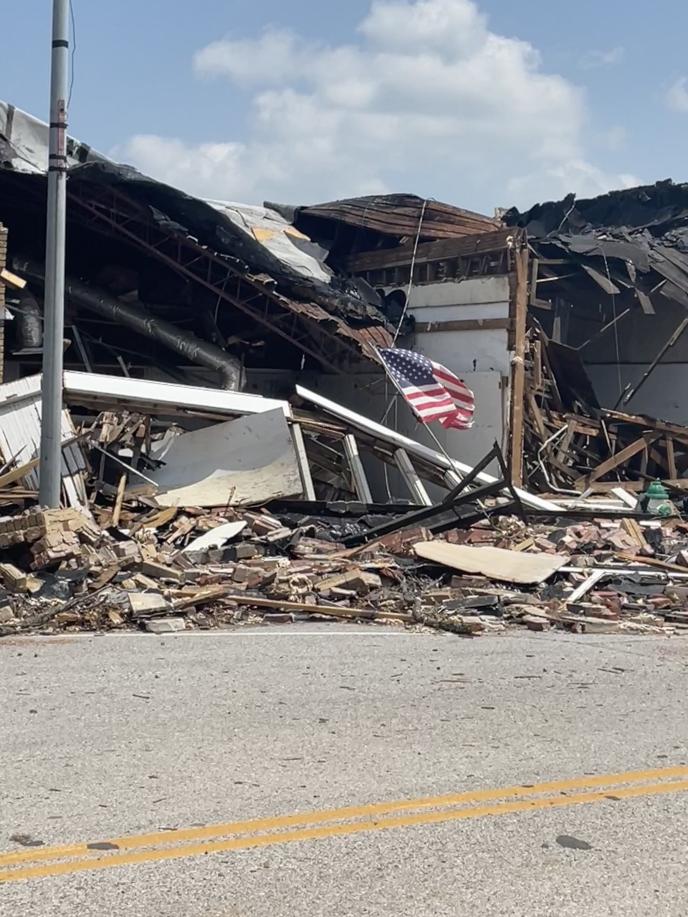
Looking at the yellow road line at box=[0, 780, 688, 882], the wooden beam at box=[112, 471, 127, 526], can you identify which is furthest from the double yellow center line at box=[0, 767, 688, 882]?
the wooden beam at box=[112, 471, 127, 526]

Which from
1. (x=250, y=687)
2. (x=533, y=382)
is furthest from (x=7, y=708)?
(x=533, y=382)

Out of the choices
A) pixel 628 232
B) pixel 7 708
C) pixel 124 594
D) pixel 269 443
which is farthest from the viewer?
pixel 628 232

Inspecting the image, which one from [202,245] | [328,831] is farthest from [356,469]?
[328,831]

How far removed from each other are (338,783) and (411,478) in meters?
11.9

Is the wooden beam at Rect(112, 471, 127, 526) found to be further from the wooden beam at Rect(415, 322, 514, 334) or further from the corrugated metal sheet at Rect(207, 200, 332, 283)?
the wooden beam at Rect(415, 322, 514, 334)

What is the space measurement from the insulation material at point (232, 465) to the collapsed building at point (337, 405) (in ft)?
0.12

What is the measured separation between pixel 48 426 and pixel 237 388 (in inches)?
342

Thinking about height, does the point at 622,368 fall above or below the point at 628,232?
below

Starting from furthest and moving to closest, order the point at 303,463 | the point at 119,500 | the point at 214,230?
1. the point at 214,230
2. the point at 303,463
3. the point at 119,500

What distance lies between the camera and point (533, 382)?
67.6 feet

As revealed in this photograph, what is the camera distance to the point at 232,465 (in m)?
15.8

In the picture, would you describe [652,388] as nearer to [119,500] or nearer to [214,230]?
[214,230]

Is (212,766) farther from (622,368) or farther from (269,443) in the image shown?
(622,368)

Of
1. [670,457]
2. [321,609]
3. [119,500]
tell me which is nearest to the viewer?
[321,609]
